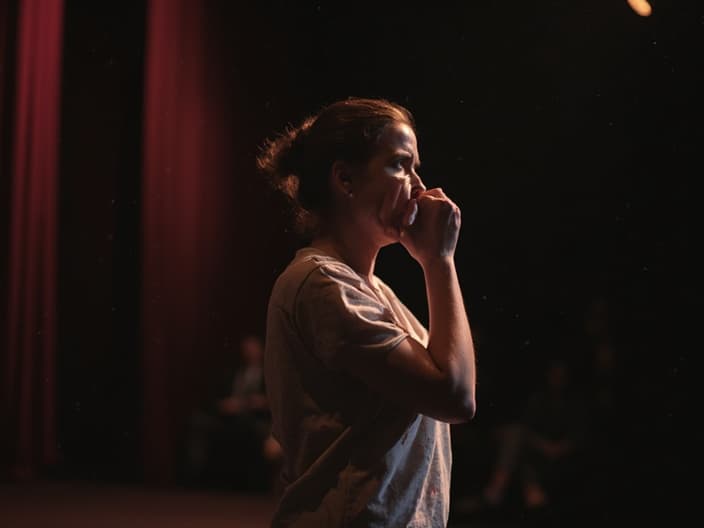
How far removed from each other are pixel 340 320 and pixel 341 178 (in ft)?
0.67

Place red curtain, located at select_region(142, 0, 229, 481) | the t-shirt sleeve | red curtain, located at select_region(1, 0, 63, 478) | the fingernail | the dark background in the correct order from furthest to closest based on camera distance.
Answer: red curtain, located at select_region(142, 0, 229, 481) → red curtain, located at select_region(1, 0, 63, 478) → the dark background → the fingernail → the t-shirt sleeve

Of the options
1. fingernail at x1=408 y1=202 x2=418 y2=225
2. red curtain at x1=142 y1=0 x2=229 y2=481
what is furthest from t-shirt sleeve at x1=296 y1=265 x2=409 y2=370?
red curtain at x1=142 y1=0 x2=229 y2=481

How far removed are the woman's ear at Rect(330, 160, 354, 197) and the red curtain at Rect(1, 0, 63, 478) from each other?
2852 millimetres

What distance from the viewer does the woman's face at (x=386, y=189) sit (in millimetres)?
965

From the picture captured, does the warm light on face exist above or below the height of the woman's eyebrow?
above

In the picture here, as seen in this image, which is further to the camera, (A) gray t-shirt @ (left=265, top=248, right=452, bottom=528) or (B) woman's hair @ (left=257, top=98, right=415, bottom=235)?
(B) woman's hair @ (left=257, top=98, right=415, bottom=235)

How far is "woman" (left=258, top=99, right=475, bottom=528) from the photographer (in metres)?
0.85

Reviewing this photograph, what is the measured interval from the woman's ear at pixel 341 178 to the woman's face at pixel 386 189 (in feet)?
0.03

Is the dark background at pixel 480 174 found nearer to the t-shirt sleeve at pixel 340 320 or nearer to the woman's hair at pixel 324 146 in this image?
the woman's hair at pixel 324 146

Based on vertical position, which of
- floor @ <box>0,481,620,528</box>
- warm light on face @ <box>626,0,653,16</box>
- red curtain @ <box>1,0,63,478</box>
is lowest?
floor @ <box>0,481,620,528</box>

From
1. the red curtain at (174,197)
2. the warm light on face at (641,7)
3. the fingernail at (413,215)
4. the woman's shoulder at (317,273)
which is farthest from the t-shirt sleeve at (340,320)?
the red curtain at (174,197)

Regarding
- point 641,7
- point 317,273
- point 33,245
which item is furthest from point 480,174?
point 317,273

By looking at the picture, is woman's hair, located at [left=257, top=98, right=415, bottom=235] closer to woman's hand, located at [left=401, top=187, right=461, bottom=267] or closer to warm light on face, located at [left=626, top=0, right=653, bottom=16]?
woman's hand, located at [left=401, top=187, right=461, bottom=267]

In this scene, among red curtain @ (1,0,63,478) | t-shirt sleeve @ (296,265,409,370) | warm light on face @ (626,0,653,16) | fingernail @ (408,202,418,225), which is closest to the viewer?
t-shirt sleeve @ (296,265,409,370)
